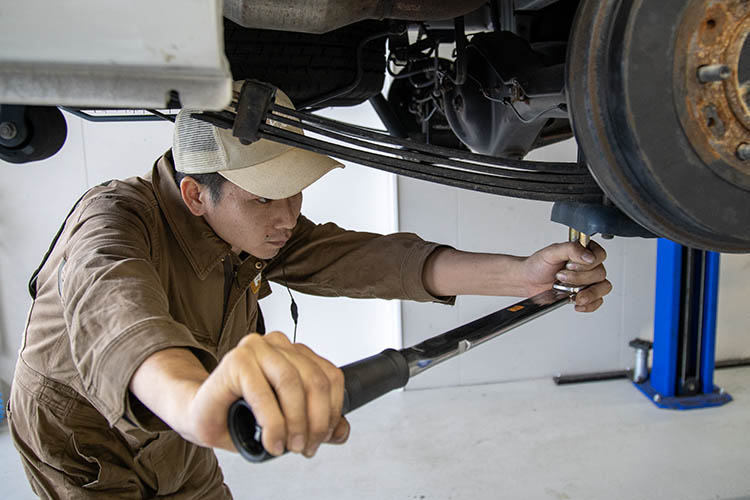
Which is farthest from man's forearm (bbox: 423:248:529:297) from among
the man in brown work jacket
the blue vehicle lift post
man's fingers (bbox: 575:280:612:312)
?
the blue vehicle lift post

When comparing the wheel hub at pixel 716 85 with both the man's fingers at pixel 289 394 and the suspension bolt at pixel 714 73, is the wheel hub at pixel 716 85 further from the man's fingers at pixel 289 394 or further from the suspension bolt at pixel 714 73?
the man's fingers at pixel 289 394

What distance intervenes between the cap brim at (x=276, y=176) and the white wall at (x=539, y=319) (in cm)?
144

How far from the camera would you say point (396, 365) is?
565 millimetres

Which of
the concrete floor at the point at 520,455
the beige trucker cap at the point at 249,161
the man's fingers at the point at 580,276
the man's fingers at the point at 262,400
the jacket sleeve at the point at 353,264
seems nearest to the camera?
the man's fingers at the point at 262,400

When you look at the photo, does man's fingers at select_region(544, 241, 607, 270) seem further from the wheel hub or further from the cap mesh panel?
the cap mesh panel

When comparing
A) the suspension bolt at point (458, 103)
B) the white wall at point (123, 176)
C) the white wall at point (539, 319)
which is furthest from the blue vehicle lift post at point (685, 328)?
the suspension bolt at point (458, 103)

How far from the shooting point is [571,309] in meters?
2.49

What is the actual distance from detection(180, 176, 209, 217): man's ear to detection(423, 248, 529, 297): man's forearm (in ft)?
1.35

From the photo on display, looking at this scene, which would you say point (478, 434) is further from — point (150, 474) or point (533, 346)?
point (150, 474)

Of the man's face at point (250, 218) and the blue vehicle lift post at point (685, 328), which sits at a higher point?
the man's face at point (250, 218)

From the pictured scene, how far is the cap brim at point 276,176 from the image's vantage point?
2.84 ft

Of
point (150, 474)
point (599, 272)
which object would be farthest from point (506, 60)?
point (150, 474)

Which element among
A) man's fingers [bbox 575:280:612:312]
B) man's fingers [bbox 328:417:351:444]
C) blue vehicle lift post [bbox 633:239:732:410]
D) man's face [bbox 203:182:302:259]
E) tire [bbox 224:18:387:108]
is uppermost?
tire [bbox 224:18:387:108]

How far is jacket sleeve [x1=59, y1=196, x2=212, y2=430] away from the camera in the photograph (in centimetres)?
51
